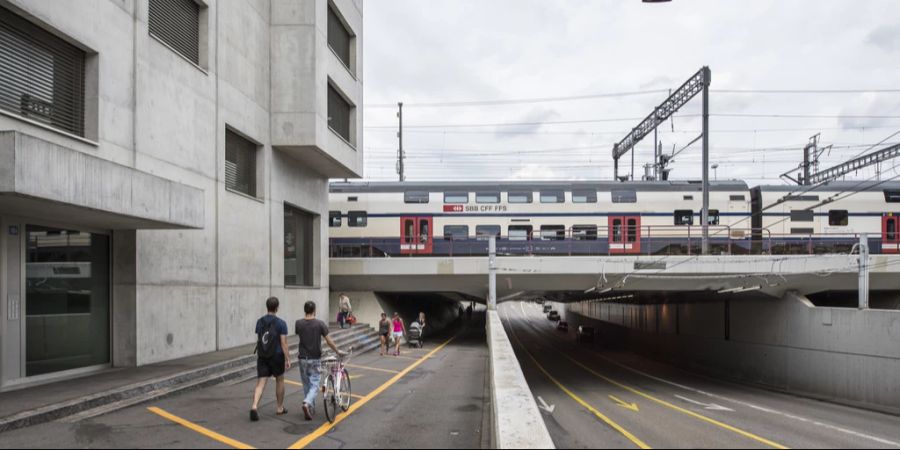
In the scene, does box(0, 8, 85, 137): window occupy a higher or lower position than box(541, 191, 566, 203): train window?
higher

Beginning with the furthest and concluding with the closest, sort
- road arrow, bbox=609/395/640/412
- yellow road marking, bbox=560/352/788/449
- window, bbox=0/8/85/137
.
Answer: road arrow, bbox=609/395/640/412
yellow road marking, bbox=560/352/788/449
window, bbox=0/8/85/137

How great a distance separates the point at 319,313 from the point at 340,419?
14.4 metres

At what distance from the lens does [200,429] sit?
27.4 ft

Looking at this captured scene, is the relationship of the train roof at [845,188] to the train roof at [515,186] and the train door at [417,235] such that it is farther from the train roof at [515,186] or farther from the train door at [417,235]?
the train door at [417,235]

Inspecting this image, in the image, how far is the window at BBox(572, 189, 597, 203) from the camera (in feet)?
102

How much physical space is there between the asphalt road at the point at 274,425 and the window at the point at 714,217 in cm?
2216

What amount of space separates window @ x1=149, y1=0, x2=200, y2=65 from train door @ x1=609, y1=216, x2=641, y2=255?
2106 cm

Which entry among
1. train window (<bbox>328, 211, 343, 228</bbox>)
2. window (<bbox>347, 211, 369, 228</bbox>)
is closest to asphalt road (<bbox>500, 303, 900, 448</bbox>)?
window (<bbox>347, 211, 369, 228</bbox>)

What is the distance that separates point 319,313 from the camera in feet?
76.3

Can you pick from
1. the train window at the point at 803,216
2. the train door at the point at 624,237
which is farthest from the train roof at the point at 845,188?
the train door at the point at 624,237

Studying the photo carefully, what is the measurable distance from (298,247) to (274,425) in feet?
47.8

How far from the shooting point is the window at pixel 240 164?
17375 mm

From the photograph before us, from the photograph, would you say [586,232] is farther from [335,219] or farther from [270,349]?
[270,349]

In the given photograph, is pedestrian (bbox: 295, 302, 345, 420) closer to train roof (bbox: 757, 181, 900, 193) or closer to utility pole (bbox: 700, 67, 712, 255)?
utility pole (bbox: 700, 67, 712, 255)
